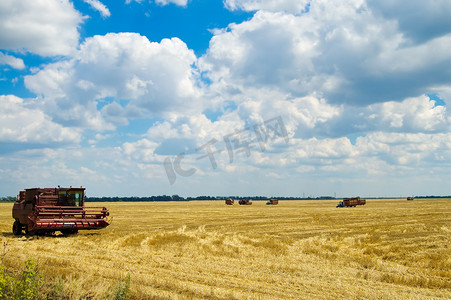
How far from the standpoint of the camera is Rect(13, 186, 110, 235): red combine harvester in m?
22.6

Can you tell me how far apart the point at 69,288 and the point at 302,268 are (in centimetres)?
795

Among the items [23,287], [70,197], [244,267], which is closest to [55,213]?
[70,197]

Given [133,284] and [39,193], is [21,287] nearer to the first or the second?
[133,284]

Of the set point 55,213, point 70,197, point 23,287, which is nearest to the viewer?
point 23,287

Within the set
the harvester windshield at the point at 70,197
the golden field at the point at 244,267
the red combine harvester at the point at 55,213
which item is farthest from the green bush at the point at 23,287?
the harvester windshield at the point at 70,197

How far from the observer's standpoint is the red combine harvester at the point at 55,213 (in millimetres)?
22562

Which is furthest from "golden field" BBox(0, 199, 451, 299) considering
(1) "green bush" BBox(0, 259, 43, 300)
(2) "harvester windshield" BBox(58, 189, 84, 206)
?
(2) "harvester windshield" BBox(58, 189, 84, 206)

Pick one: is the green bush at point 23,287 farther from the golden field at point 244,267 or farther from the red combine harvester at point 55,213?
the red combine harvester at point 55,213

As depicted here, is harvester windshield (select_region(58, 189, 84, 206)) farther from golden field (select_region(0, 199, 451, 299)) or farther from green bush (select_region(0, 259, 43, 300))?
green bush (select_region(0, 259, 43, 300))

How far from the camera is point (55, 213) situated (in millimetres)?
23266

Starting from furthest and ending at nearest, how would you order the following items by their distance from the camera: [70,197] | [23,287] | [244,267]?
[70,197] → [244,267] → [23,287]

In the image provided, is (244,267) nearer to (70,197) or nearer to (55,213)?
(55,213)

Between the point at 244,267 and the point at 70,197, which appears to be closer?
the point at 244,267

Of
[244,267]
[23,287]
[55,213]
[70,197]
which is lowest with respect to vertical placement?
[244,267]
